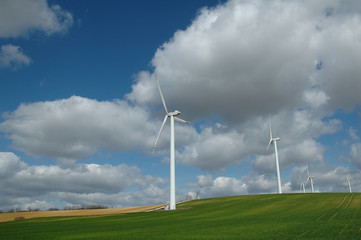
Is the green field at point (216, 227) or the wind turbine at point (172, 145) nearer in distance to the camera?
the green field at point (216, 227)

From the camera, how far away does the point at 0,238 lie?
2847 cm

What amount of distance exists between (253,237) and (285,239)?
2.58 m

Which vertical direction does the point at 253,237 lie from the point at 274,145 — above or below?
below

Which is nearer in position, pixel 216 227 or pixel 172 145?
pixel 216 227

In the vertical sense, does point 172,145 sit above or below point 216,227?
above

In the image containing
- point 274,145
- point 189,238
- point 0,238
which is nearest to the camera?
point 189,238

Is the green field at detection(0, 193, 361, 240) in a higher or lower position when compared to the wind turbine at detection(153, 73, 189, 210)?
lower

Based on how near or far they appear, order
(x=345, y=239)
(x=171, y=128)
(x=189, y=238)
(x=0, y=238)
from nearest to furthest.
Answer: (x=345, y=239) → (x=189, y=238) → (x=0, y=238) → (x=171, y=128)

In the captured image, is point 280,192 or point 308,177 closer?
point 280,192

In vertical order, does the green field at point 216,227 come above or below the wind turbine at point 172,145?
below

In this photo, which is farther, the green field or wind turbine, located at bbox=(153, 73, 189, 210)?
wind turbine, located at bbox=(153, 73, 189, 210)

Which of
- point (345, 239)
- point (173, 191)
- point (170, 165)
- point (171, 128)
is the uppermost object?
point (171, 128)

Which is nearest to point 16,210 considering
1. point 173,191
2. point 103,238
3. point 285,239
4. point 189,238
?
point 173,191

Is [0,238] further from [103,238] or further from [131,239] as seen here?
[131,239]
